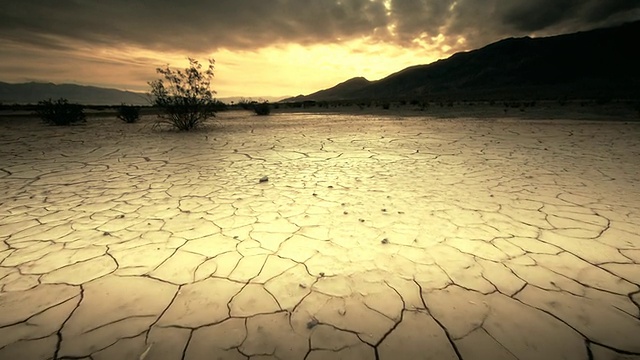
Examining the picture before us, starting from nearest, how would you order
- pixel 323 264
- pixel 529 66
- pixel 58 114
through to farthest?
pixel 323 264 → pixel 58 114 → pixel 529 66

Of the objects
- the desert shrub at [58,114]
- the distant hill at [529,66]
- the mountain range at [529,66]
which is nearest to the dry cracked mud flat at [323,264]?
the desert shrub at [58,114]

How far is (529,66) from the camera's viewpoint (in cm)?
6706

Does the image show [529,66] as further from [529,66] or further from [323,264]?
A: [323,264]

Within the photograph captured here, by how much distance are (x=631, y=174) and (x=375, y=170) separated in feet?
10.5

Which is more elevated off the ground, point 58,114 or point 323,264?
point 58,114

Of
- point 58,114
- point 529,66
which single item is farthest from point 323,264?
point 529,66

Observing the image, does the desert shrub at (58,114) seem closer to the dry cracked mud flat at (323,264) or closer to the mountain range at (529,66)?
the dry cracked mud flat at (323,264)

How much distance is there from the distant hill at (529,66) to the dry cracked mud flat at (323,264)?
54.3 m

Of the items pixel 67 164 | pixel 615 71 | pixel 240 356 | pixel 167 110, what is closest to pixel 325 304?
pixel 240 356

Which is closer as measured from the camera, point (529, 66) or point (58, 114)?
point (58, 114)

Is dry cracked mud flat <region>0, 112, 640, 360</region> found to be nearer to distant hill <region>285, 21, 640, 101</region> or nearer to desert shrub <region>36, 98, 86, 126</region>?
desert shrub <region>36, 98, 86, 126</region>

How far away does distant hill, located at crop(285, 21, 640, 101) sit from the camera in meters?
58.1

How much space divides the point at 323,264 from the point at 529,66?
88.8 meters

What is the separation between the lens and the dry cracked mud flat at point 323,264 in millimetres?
1216
